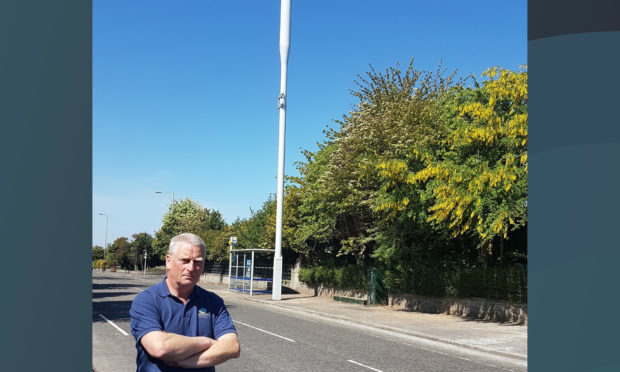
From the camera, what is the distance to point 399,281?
24.6 metres

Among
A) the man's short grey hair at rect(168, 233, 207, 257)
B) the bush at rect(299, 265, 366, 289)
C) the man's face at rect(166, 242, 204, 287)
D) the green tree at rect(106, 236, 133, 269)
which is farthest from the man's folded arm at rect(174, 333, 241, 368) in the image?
the green tree at rect(106, 236, 133, 269)

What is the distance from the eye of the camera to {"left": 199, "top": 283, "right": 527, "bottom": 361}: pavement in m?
13.1

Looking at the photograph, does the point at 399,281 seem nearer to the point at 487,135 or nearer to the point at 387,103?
the point at 387,103

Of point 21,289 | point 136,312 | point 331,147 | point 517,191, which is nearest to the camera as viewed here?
point 21,289

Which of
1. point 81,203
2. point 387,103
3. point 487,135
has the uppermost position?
point 387,103

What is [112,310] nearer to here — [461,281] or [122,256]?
[461,281]

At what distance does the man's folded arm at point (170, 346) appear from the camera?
9.77 ft

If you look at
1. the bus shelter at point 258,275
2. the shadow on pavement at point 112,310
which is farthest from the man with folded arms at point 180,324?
the bus shelter at point 258,275

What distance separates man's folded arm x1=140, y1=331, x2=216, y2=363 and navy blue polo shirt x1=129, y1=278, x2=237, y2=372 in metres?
0.06

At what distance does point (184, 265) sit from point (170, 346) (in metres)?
0.46

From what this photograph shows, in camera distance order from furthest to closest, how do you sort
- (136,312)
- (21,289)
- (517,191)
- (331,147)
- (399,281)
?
(331,147) → (399,281) → (517,191) → (136,312) → (21,289)

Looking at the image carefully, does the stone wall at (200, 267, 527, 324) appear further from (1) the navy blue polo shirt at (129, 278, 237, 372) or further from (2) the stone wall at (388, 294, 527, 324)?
(1) the navy blue polo shirt at (129, 278, 237, 372)
